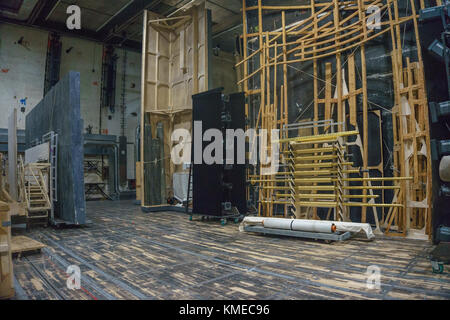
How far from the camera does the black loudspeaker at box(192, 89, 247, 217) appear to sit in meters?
5.88

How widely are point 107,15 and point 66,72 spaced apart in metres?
2.93

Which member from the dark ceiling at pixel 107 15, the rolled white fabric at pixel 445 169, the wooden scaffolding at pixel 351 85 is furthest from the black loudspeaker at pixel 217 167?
the dark ceiling at pixel 107 15

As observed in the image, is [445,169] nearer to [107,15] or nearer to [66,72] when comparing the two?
[107,15]

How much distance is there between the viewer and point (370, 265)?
3.00m

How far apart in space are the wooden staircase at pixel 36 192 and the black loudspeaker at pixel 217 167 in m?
2.94

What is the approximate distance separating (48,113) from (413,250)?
7784 millimetres

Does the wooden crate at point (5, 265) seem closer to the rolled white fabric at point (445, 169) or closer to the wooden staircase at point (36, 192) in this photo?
Answer: the rolled white fabric at point (445, 169)

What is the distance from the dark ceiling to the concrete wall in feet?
1.50

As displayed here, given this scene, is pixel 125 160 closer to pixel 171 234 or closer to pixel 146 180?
pixel 146 180

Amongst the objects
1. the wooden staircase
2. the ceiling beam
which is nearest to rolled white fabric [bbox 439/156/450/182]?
the wooden staircase

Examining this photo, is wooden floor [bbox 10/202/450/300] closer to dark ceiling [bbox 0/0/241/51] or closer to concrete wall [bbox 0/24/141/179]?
dark ceiling [bbox 0/0/241/51]

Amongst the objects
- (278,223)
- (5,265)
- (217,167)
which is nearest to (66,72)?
(217,167)
